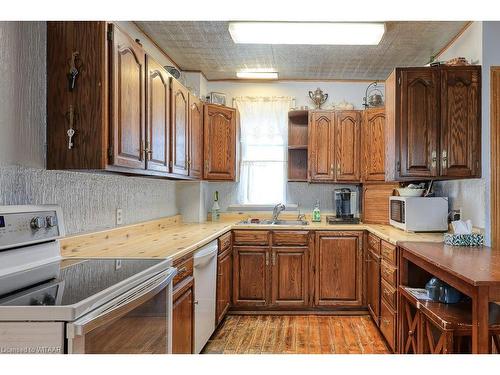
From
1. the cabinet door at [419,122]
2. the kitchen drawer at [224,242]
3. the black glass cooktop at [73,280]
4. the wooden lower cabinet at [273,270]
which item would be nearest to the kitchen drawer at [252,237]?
the wooden lower cabinet at [273,270]

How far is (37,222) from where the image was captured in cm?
161

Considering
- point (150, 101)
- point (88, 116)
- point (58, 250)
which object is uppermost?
point (150, 101)

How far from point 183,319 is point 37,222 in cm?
97

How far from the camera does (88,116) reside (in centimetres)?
178

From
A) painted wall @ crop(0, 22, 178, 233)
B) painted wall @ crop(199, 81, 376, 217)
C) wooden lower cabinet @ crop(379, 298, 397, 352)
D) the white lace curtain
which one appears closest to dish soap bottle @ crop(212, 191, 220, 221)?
painted wall @ crop(199, 81, 376, 217)

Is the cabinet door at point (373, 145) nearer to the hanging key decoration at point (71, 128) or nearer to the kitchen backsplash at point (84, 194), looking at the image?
the kitchen backsplash at point (84, 194)

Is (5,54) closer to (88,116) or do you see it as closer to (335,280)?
(88,116)

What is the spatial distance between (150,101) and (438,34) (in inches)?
92.5

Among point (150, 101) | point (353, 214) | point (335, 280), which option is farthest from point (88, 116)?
point (353, 214)

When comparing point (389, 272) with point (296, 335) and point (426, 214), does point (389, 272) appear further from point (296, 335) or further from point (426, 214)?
point (296, 335)

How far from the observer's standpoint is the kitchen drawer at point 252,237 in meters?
3.59

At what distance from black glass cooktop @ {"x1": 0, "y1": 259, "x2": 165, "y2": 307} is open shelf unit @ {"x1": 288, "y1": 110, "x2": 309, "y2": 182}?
2.74m

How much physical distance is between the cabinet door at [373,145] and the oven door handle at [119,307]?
2.74 metres
